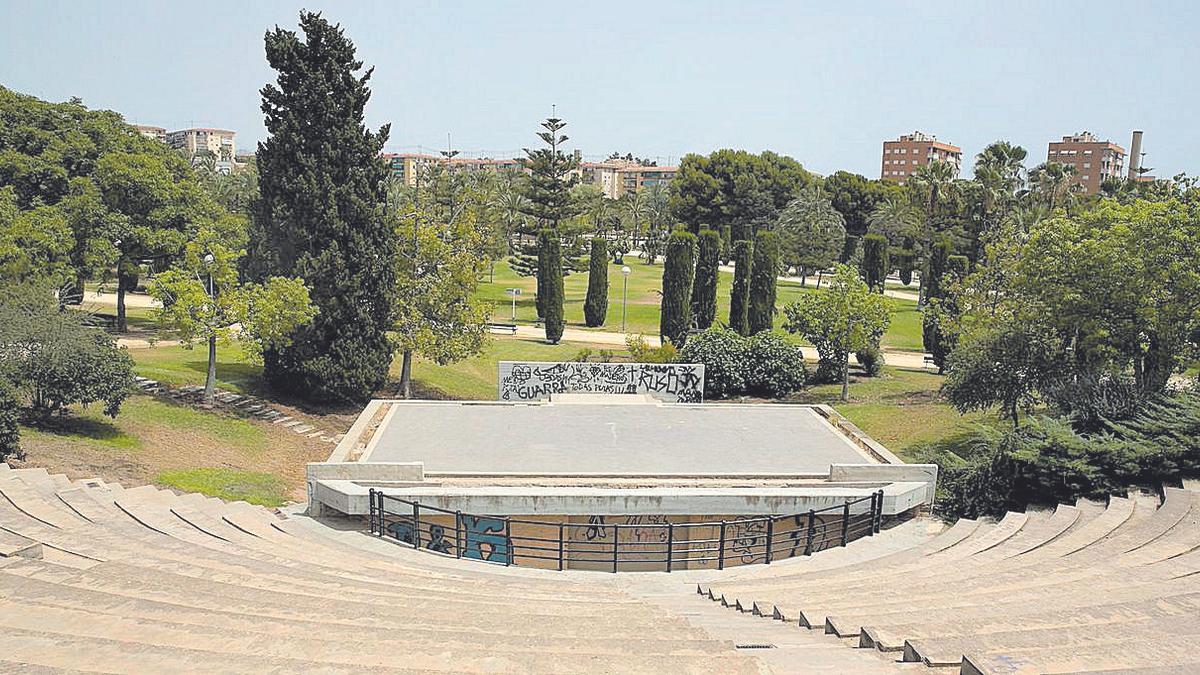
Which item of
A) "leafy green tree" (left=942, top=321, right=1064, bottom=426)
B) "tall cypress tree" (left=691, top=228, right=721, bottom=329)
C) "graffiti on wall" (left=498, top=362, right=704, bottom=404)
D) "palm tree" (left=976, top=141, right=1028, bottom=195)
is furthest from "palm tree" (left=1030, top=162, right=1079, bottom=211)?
"graffiti on wall" (left=498, top=362, right=704, bottom=404)

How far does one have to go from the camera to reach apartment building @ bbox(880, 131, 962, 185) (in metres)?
152

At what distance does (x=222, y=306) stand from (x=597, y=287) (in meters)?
23.6

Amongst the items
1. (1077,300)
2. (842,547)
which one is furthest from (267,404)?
(1077,300)

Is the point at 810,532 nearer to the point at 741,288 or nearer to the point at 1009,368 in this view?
the point at 1009,368

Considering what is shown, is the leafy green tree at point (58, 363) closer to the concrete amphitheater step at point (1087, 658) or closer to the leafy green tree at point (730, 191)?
the concrete amphitheater step at point (1087, 658)

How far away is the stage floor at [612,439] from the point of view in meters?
16.7

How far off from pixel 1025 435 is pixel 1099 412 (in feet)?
7.39

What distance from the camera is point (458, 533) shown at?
14102mm

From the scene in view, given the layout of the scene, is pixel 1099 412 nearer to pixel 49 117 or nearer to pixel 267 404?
pixel 267 404

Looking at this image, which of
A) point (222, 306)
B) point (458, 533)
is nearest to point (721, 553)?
point (458, 533)

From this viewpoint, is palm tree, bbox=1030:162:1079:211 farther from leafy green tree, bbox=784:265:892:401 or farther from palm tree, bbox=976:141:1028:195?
leafy green tree, bbox=784:265:892:401

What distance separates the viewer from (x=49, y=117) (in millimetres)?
32562

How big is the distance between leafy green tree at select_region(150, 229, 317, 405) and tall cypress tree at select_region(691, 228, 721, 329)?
20.9 meters

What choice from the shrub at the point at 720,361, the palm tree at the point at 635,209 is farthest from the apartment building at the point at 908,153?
the shrub at the point at 720,361
